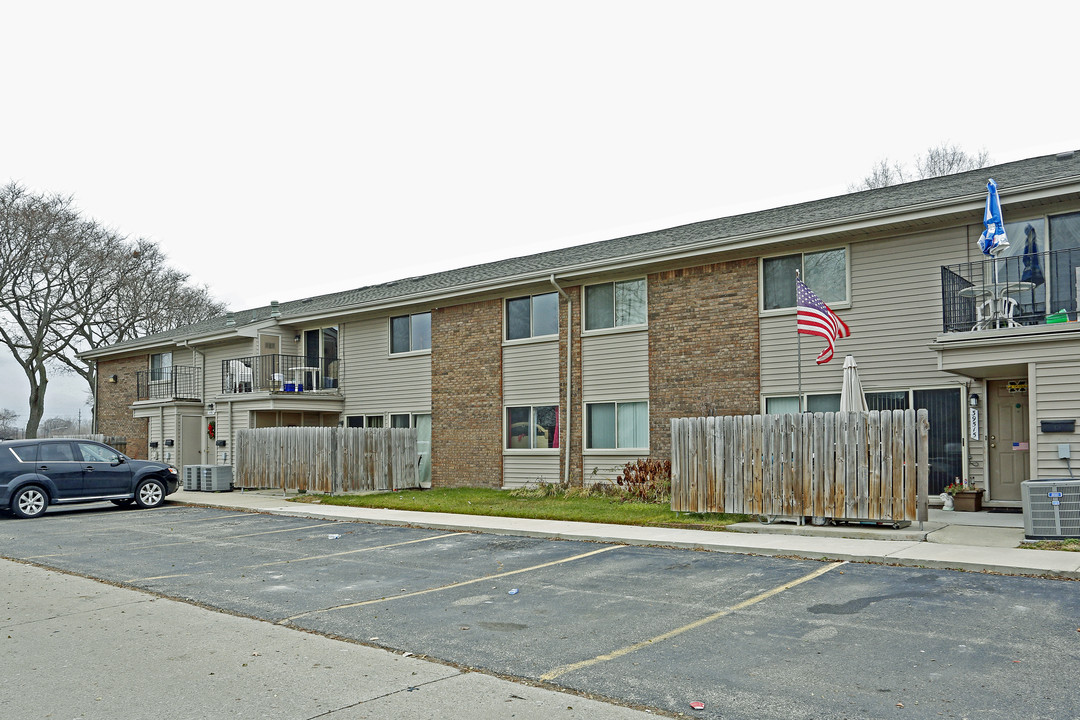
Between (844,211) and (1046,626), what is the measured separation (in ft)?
35.6

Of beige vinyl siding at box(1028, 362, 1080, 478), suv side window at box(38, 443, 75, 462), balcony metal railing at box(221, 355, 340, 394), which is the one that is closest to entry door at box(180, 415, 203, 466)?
balcony metal railing at box(221, 355, 340, 394)

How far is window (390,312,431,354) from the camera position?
23.8 m

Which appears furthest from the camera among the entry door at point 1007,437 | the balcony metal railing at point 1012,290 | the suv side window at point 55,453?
the suv side window at point 55,453

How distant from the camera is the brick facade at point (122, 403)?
111 feet

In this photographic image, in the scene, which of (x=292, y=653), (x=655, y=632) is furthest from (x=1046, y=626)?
(x=292, y=653)

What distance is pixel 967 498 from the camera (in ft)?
45.9

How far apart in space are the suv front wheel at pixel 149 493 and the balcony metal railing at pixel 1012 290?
17.0 meters

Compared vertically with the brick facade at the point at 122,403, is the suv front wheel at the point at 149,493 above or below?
below

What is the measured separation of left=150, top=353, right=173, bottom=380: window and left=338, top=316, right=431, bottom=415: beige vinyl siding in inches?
415

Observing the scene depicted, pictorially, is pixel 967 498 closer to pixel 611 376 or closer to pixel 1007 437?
pixel 1007 437

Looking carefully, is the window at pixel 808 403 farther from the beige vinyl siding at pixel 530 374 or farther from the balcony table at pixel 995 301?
the beige vinyl siding at pixel 530 374

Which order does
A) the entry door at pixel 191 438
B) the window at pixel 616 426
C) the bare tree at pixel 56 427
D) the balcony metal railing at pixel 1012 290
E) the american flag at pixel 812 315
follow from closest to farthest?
the balcony metal railing at pixel 1012 290
the american flag at pixel 812 315
the window at pixel 616 426
the entry door at pixel 191 438
the bare tree at pixel 56 427

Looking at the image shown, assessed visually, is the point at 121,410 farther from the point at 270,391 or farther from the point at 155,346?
the point at 270,391

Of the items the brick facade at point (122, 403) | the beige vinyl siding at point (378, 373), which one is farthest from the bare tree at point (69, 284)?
the beige vinyl siding at point (378, 373)
